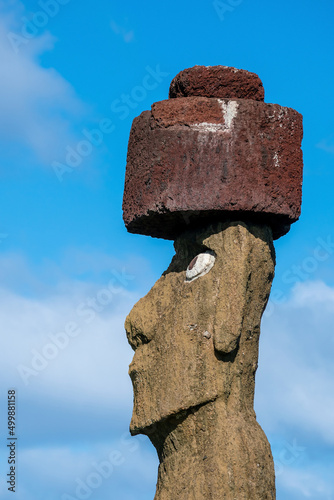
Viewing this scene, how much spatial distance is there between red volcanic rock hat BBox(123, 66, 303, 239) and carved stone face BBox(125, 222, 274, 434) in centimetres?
30

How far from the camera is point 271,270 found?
448 inches

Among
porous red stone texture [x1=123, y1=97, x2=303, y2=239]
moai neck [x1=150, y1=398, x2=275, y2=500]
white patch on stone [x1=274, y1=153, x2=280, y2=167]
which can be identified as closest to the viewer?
moai neck [x1=150, y1=398, x2=275, y2=500]

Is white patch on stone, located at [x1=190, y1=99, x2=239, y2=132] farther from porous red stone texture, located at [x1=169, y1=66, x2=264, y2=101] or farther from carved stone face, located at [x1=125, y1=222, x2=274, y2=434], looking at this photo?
carved stone face, located at [x1=125, y1=222, x2=274, y2=434]

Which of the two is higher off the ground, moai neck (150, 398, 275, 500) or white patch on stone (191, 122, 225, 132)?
white patch on stone (191, 122, 225, 132)

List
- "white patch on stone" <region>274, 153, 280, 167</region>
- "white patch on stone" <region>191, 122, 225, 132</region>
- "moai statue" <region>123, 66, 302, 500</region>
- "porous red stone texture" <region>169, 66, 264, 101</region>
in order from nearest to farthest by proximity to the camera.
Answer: "moai statue" <region>123, 66, 302, 500</region> → "white patch on stone" <region>191, 122, 225, 132</region> → "white patch on stone" <region>274, 153, 280, 167</region> → "porous red stone texture" <region>169, 66, 264, 101</region>

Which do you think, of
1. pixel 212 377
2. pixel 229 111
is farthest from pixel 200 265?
pixel 229 111

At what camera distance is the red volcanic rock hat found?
11047 millimetres

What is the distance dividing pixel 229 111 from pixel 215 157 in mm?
490

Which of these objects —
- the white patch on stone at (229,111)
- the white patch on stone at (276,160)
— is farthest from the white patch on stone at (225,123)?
the white patch on stone at (276,160)

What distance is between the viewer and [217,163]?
11.1m

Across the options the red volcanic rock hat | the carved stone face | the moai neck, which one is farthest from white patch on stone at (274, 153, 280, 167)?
the moai neck

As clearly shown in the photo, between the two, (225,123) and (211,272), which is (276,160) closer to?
(225,123)

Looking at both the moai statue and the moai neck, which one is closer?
the moai neck

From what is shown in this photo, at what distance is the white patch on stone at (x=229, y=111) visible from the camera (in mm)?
11164
